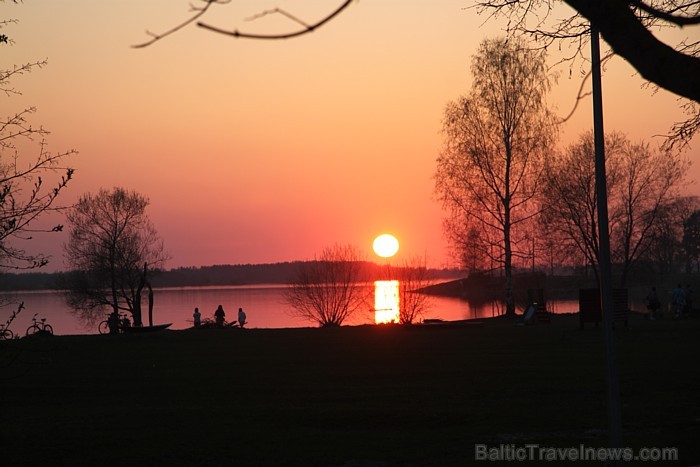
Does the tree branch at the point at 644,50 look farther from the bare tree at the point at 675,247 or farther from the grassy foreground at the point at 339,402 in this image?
the bare tree at the point at 675,247

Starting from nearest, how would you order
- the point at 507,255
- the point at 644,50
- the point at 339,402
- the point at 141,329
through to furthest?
the point at 644,50, the point at 339,402, the point at 141,329, the point at 507,255

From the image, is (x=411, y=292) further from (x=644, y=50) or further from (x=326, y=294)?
(x=644, y=50)

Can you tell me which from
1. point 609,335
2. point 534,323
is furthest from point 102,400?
point 534,323

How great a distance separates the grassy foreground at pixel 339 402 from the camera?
1178 cm

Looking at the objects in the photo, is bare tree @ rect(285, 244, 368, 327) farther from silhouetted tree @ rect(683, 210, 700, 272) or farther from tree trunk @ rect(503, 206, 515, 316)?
silhouetted tree @ rect(683, 210, 700, 272)

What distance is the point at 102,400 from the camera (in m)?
17.4

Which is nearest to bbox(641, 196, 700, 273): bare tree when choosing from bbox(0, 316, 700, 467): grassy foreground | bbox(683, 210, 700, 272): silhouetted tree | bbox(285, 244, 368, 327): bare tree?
bbox(683, 210, 700, 272): silhouetted tree

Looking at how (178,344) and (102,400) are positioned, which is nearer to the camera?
(102,400)

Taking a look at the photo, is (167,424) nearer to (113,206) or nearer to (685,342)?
(685,342)

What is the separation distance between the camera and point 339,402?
1606 centimetres

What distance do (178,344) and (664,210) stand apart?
40.5m

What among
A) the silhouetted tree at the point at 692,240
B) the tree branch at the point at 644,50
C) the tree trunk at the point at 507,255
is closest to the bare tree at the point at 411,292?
the tree trunk at the point at 507,255

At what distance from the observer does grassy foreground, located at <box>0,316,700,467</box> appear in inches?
464

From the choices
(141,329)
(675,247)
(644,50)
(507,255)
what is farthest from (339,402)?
(675,247)
